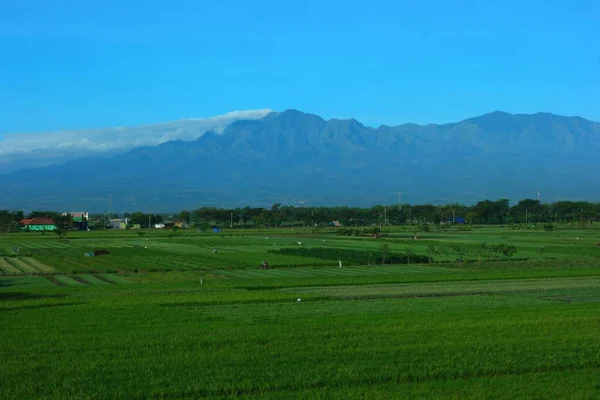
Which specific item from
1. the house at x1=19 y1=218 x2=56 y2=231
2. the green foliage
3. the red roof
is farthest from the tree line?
the green foliage

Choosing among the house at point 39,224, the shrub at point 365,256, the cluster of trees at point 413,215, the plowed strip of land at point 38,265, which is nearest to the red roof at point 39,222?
the house at point 39,224

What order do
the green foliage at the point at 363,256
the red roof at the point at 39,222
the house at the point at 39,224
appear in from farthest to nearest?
the red roof at the point at 39,222 < the house at the point at 39,224 < the green foliage at the point at 363,256

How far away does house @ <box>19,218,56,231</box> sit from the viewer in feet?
481

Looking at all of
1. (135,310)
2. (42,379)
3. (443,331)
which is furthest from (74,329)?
(443,331)

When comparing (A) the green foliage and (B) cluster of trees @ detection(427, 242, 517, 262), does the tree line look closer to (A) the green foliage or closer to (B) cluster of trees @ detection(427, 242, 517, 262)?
(B) cluster of trees @ detection(427, 242, 517, 262)

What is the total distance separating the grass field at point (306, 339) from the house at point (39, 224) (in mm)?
112484

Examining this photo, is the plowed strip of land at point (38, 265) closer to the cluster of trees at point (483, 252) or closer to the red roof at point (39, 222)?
the cluster of trees at point (483, 252)

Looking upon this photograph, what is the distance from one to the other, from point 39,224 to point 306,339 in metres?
144

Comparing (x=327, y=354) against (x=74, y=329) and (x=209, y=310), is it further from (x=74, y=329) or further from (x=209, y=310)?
(x=209, y=310)

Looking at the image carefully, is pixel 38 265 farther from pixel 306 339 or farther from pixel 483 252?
pixel 306 339

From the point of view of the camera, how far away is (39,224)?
15150 centimetres

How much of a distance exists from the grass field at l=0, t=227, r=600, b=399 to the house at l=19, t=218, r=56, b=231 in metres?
112

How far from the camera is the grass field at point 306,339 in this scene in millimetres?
13031

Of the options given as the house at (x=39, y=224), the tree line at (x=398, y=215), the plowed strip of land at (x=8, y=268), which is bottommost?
the plowed strip of land at (x=8, y=268)
